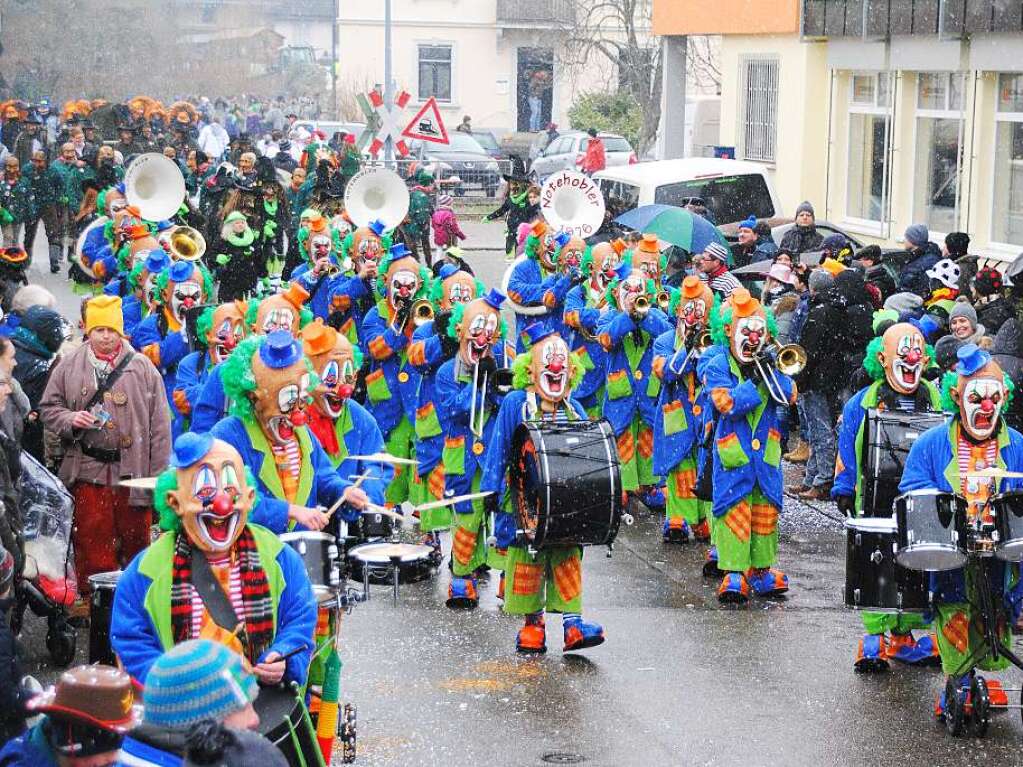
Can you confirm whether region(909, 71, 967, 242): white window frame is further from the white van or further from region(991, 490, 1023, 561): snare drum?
region(991, 490, 1023, 561): snare drum

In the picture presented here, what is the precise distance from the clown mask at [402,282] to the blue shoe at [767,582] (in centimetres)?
306

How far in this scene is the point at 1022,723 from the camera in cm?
796

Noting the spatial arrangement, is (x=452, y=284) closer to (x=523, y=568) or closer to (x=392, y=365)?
(x=392, y=365)

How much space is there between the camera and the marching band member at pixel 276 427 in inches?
273

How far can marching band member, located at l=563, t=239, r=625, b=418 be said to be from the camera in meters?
13.0

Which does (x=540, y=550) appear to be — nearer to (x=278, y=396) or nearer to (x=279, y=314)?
(x=279, y=314)

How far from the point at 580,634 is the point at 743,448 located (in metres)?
1.67

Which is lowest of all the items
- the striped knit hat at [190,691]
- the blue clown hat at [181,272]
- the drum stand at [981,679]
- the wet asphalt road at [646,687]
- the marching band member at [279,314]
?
the wet asphalt road at [646,687]

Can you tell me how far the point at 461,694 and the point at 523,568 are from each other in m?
0.84

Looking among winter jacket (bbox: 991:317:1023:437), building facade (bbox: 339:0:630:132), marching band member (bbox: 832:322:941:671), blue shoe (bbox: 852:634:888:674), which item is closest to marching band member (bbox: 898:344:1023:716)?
blue shoe (bbox: 852:634:888:674)

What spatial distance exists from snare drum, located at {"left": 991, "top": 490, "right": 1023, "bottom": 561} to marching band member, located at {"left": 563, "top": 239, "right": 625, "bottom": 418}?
17.3 feet

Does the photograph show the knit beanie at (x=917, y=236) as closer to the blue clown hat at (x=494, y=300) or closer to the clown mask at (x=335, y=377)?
the blue clown hat at (x=494, y=300)

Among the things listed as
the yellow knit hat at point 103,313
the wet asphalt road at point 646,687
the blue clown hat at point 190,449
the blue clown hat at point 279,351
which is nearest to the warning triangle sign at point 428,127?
the wet asphalt road at point 646,687

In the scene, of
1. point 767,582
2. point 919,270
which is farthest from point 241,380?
point 919,270
